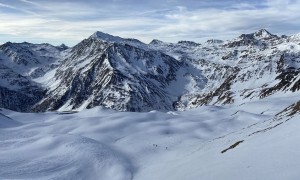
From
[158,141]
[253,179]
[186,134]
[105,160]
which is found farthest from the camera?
[186,134]

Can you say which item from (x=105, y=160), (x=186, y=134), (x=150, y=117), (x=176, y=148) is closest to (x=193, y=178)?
(x=105, y=160)

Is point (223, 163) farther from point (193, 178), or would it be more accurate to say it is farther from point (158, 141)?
point (158, 141)

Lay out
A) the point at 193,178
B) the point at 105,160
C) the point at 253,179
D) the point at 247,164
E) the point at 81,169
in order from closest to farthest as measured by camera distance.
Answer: the point at 253,179 < the point at 247,164 < the point at 193,178 < the point at 81,169 < the point at 105,160

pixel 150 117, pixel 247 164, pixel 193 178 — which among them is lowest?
pixel 150 117

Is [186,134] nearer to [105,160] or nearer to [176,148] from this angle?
[176,148]

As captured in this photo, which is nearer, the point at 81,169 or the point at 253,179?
the point at 253,179

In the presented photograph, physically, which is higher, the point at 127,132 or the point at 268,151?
the point at 268,151

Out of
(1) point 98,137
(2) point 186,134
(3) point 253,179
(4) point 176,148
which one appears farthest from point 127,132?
(3) point 253,179
